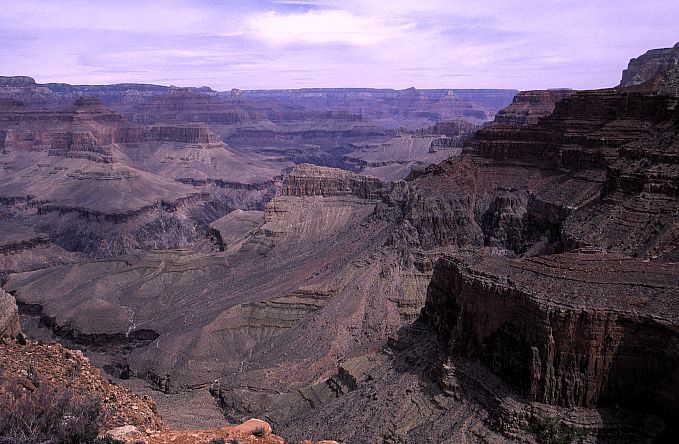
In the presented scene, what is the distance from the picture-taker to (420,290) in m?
51.4

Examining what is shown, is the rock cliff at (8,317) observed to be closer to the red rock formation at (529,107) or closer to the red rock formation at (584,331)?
the red rock formation at (584,331)

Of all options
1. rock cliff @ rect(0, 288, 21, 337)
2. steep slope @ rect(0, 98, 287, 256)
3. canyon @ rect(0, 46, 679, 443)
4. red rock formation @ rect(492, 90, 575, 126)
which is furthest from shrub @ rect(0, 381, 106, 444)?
red rock formation @ rect(492, 90, 575, 126)

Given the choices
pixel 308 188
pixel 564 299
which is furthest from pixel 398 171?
pixel 564 299

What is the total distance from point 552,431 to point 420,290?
2944 centimetres

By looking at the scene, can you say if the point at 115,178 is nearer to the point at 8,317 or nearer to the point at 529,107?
the point at 529,107

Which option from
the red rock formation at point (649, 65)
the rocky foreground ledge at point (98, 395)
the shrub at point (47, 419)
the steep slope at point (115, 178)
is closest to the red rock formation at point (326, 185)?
the steep slope at point (115, 178)

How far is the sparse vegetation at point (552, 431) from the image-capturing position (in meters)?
21.8

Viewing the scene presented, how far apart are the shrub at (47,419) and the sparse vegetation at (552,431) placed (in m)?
15.1

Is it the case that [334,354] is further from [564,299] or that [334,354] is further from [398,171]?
[398,171]

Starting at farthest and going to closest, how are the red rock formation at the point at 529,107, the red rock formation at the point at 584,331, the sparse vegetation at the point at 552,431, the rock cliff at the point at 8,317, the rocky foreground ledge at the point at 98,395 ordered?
the red rock formation at the point at 529,107 → the rock cliff at the point at 8,317 → the red rock formation at the point at 584,331 → the sparse vegetation at the point at 552,431 → the rocky foreground ledge at the point at 98,395

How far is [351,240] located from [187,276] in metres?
18.9

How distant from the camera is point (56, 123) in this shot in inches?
6368

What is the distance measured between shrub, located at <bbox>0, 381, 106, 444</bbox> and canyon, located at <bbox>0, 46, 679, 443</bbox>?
12.2 metres

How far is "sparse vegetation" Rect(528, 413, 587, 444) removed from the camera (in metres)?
21.8
